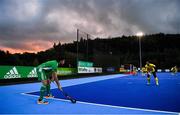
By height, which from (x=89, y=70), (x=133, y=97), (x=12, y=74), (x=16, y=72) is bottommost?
(x=133, y=97)

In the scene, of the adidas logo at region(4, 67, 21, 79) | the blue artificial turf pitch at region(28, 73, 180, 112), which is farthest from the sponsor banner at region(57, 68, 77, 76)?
the blue artificial turf pitch at region(28, 73, 180, 112)

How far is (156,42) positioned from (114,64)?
6440 centimetres

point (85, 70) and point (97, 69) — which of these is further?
point (97, 69)

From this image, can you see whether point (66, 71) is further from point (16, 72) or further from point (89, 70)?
point (16, 72)

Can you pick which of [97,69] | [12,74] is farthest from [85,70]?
[12,74]

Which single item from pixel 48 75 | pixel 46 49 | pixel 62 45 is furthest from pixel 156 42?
pixel 48 75

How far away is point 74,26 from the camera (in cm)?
2977

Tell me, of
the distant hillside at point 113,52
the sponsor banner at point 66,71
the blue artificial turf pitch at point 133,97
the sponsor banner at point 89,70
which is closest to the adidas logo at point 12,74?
the blue artificial turf pitch at point 133,97

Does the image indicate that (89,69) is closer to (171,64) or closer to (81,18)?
(81,18)

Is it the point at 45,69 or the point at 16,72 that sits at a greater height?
the point at 45,69

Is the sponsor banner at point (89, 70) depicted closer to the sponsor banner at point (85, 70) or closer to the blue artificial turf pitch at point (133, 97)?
the sponsor banner at point (85, 70)

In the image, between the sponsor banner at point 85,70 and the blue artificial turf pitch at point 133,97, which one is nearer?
the blue artificial turf pitch at point 133,97

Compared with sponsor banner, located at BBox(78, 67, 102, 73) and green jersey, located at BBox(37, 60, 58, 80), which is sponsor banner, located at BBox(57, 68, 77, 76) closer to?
sponsor banner, located at BBox(78, 67, 102, 73)

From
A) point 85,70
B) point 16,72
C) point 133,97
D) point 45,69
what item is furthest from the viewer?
point 85,70
